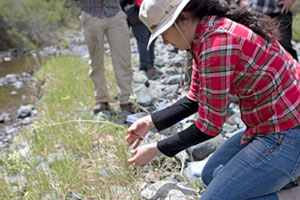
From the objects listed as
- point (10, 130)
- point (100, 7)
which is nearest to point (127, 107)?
point (100, 7)

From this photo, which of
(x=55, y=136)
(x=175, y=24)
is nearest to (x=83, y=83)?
(x=55, y=136)

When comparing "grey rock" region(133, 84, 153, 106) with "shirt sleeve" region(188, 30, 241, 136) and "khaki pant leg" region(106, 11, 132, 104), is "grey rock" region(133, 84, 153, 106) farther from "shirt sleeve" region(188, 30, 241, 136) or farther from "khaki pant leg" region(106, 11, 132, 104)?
"shirt sleeve" region(188, 30, 241, 136)

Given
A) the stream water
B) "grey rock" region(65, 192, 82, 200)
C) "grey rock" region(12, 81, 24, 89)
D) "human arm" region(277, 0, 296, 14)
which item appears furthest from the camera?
"grey rock" region(12, 81, 24, 89)

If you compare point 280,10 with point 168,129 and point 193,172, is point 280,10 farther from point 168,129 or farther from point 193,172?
point 193,172

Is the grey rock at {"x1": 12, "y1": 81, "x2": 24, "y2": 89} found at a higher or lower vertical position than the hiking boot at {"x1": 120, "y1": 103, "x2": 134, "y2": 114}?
lower

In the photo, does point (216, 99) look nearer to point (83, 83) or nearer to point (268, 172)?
point (268, 172)

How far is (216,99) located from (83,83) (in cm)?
323

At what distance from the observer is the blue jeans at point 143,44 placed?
4.43 meters

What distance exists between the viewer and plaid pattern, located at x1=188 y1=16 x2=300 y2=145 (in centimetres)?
125

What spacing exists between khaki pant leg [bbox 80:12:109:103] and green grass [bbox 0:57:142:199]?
0.39 metres

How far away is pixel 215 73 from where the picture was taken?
1270 millimetres

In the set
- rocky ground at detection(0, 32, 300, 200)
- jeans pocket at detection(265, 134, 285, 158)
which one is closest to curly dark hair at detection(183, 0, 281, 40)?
jeans pocket at detection(265, 134, 285, 158)

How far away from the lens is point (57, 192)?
6.38ft

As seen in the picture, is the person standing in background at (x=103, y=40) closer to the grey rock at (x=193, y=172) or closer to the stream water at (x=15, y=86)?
the grey rock at (x=193, y=172)
